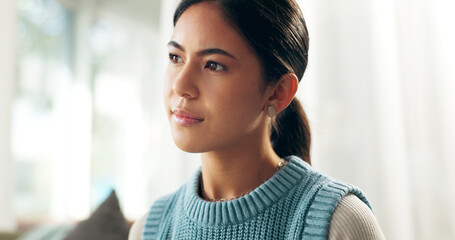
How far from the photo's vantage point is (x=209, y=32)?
2.76ft

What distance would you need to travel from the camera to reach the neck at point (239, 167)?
90 centimetres

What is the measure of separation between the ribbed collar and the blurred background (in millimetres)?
303

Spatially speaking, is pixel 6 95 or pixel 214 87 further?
pixel 6 95

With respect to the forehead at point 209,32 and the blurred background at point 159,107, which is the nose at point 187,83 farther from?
the blurred background at point 159,107

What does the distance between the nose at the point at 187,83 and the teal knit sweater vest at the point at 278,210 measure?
211 millimetres

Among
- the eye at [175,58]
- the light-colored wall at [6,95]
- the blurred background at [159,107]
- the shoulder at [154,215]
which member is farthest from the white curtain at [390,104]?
the light-colored wall at [6,95]

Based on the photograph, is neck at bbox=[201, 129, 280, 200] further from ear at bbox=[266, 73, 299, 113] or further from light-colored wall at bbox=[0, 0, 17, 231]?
light-colored wall at bbox=[0, 0, 17, 231]

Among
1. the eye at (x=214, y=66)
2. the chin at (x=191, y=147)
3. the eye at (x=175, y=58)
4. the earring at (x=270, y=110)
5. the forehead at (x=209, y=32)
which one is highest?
the forehead at (x=209, y=32)

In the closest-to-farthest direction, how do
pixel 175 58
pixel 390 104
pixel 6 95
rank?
1. pixel 175 58
2. pixel 390 104
3. pixel 6 95

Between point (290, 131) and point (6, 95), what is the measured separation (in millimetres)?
2281

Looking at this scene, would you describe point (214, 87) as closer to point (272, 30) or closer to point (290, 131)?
point (272, 30)

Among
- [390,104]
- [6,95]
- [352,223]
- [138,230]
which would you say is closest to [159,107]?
[6,95]

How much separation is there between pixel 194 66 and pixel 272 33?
14cm

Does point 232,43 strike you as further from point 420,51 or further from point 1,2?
point 1,2
